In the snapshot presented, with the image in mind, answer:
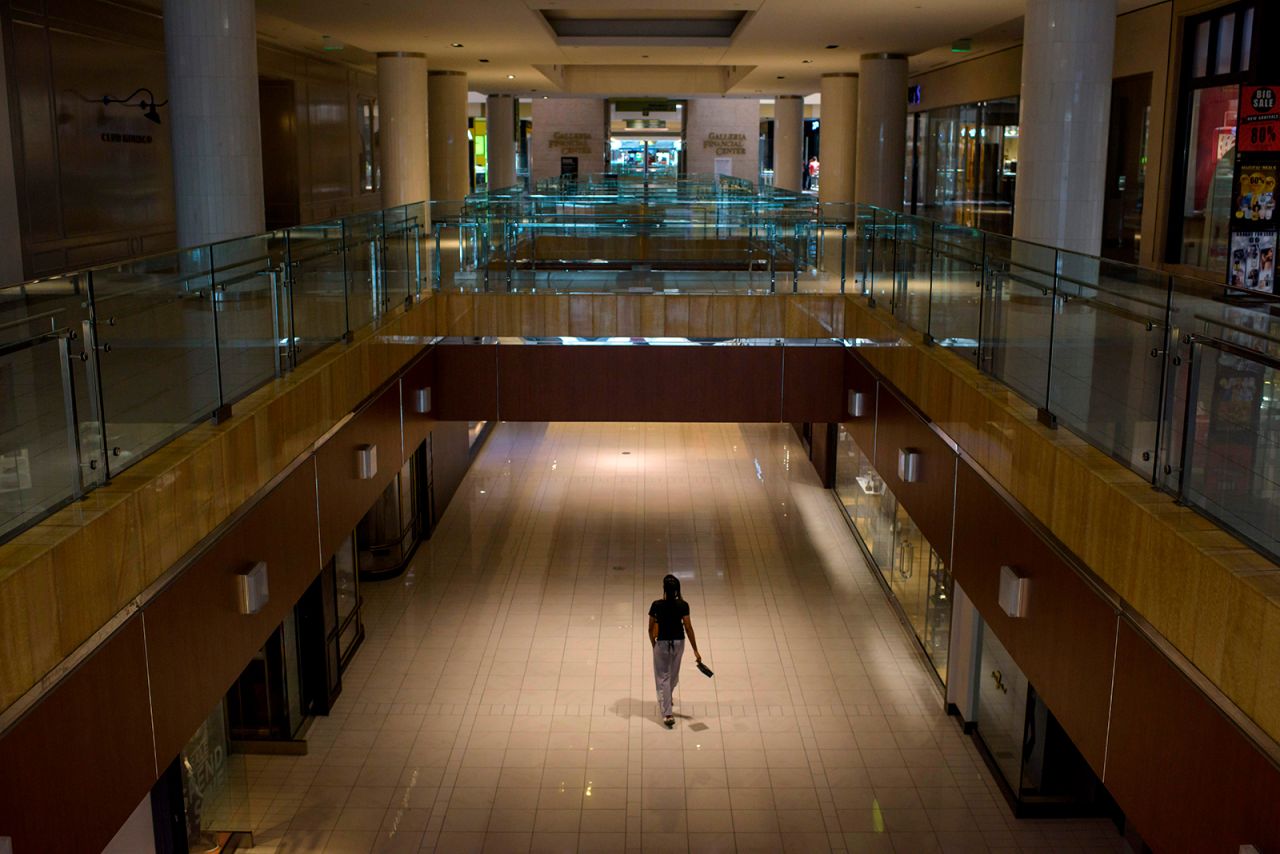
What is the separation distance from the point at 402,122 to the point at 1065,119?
47.2 feet

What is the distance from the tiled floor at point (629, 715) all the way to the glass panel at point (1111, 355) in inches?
154

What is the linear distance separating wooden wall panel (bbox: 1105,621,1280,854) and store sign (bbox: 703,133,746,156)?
46.9 metres

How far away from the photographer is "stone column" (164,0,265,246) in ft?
34.7

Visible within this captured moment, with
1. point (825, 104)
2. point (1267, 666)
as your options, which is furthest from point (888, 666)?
point (825, 104)

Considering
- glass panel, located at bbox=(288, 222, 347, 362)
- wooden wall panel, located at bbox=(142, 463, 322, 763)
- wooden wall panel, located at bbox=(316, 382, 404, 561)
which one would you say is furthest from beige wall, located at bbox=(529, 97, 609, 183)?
wooden wall panel, located at bbox=(142, 463, 322, 763)

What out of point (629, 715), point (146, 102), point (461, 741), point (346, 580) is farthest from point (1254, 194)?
point (146, 102)

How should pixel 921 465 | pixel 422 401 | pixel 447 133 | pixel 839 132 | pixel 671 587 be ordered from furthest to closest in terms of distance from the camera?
→ pixel 447 133
pixel 839 132
pixel 422 401
pixel 671 587
pixel 921 465

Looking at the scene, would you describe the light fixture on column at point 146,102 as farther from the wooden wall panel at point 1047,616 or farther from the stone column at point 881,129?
the wooden wall panel at point 1047,616

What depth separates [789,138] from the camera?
37.2m

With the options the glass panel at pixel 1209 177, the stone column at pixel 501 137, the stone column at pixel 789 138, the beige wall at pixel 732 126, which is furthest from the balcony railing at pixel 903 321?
the beige wall at pixel 732 126

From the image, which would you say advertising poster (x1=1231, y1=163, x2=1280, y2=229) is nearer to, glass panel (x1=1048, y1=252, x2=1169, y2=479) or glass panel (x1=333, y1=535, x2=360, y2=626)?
glass panel (x1=1048, y1=252, x2=1169, y2=479)

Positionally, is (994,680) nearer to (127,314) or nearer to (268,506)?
(268,506)

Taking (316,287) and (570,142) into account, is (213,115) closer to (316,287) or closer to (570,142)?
(316,287)

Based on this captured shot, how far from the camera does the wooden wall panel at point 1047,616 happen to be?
4.88m
